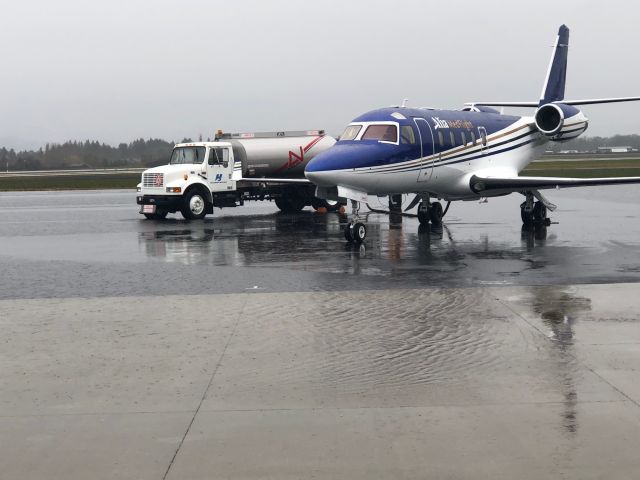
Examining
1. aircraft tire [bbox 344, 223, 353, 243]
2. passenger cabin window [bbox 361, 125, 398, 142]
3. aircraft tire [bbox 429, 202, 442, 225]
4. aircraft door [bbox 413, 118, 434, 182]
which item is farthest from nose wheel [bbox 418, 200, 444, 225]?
aircraft tire [bbox 344, 223, 353, 243]

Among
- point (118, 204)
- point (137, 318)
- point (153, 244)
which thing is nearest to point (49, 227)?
point (153, 244)

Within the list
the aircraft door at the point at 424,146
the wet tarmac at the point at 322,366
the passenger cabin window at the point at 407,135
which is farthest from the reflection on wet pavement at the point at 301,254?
the passenger cabin window at the point at 407,135

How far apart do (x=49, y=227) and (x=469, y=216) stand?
13.2 m

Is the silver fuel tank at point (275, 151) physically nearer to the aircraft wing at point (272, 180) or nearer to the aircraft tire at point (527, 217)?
the aircraft wing at point (272, 180)

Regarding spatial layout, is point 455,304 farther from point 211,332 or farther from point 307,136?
point 307,136

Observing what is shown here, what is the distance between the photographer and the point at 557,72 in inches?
1078

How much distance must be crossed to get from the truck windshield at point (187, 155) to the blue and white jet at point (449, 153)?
835 cm

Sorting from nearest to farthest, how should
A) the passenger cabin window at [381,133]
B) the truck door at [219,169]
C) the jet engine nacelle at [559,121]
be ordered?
the passenger cabin window at [381,133] → the jet engine nacelle at [559,121] → the truck door at [219,169]

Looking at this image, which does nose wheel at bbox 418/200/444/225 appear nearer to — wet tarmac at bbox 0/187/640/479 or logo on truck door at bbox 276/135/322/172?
wet tarmac at bbox 0/187/640/479

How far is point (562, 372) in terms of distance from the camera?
757cm

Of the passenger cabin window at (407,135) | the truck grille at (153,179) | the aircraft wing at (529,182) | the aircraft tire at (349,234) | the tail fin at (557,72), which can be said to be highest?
the tail fin at (557,72)

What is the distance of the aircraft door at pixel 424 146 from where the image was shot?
20.9 meters

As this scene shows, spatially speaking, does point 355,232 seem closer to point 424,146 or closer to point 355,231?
point 355,231

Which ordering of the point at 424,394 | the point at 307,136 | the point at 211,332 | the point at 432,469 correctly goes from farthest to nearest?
the point at 307,136 → the point at 211,332 → the point at 424,394 → the point at 432,469
